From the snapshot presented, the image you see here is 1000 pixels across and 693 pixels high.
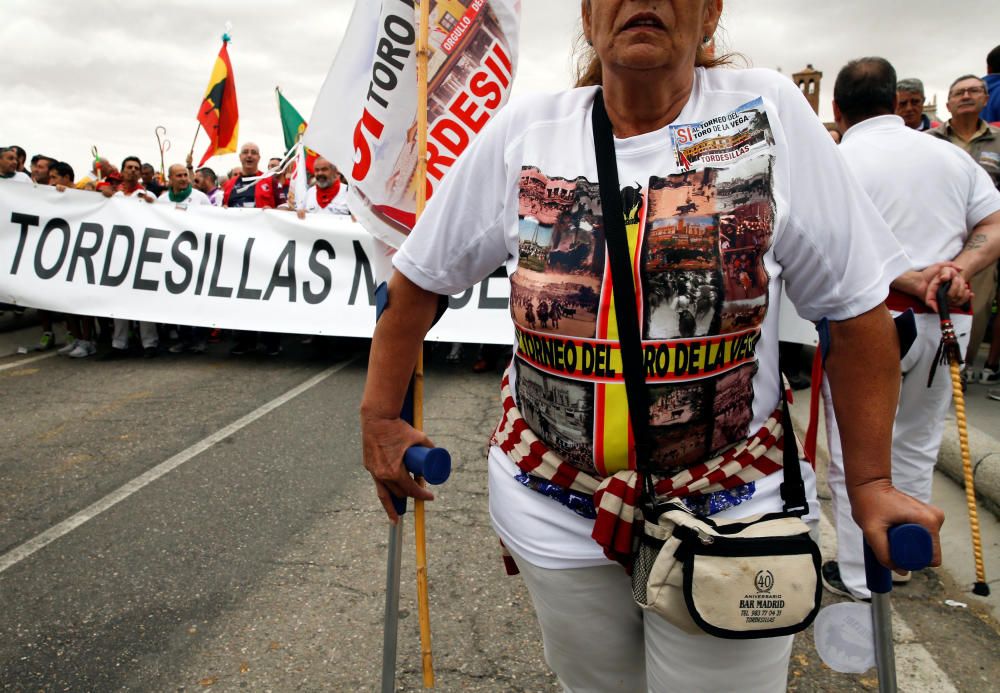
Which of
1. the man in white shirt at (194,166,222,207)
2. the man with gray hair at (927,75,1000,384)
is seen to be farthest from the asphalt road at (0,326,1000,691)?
the man in white shirt at (194,166,222,207)

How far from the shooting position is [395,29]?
2.72m

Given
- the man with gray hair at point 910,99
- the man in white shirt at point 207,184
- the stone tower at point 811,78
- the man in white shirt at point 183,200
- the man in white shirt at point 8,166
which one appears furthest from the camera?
the stone tower at point 811,78

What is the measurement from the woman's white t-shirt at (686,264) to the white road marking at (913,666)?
1434 millimetres

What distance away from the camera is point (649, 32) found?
4.39 feet

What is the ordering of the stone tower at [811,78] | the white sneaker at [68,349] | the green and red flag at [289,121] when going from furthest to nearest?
the stone tower at [811,78] < the green and red flag at [289,121] < the white sneaker at [68,349]

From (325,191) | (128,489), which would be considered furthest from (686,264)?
(325,191)

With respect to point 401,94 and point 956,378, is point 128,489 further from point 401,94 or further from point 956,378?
point 956,378

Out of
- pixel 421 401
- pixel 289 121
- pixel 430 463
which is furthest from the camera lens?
pixel 289 121

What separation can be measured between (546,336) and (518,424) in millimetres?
229

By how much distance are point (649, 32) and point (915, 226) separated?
7.23ft

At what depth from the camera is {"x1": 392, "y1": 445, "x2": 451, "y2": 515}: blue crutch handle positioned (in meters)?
1.58

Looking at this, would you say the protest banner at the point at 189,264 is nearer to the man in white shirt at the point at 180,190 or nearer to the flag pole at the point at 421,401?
the man in white shirt at the point at 180,190

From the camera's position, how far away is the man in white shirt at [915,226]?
9.86 ft

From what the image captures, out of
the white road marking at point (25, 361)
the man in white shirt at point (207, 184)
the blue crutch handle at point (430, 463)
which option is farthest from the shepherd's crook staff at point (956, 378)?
the man in white shirt at point (207, 184)
